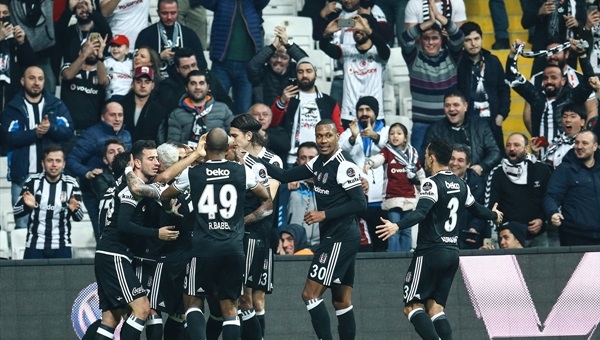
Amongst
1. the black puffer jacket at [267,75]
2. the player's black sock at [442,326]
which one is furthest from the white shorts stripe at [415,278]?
the black puffer jacket at [267,75]

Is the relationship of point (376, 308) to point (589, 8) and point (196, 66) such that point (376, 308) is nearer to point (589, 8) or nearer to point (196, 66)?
point (196, 66)

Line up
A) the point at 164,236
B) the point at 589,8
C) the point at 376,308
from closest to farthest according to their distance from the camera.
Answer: the point at 164,236
the point at 376,308
the point at 589,8

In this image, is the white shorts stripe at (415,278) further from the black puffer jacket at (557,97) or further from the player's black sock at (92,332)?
the black puffer jacket at (557,97)

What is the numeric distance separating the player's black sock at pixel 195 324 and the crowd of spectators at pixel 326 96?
3745mm

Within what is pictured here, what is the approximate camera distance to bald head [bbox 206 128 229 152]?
14.8 meters

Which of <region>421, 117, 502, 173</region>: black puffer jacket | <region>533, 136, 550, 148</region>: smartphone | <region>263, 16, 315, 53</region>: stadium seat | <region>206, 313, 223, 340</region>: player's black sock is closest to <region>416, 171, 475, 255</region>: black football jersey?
<region>206, 313, 223, 340</region>: player's black sock

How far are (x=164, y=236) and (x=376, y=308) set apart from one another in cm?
389

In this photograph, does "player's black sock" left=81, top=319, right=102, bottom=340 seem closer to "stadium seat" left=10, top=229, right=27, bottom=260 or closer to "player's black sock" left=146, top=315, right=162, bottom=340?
"player's black sock" left=146, top=315, right=162, bottom=340

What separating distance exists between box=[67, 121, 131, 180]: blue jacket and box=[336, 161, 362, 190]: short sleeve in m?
4.43

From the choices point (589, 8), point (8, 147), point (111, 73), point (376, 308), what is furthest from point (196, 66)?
point (589, 8)

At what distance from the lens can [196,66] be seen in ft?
67.0

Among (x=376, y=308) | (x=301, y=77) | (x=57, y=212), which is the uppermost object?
(x=301, y=77)

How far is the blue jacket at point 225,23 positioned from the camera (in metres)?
21.1

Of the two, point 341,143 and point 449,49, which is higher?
point 449,49
